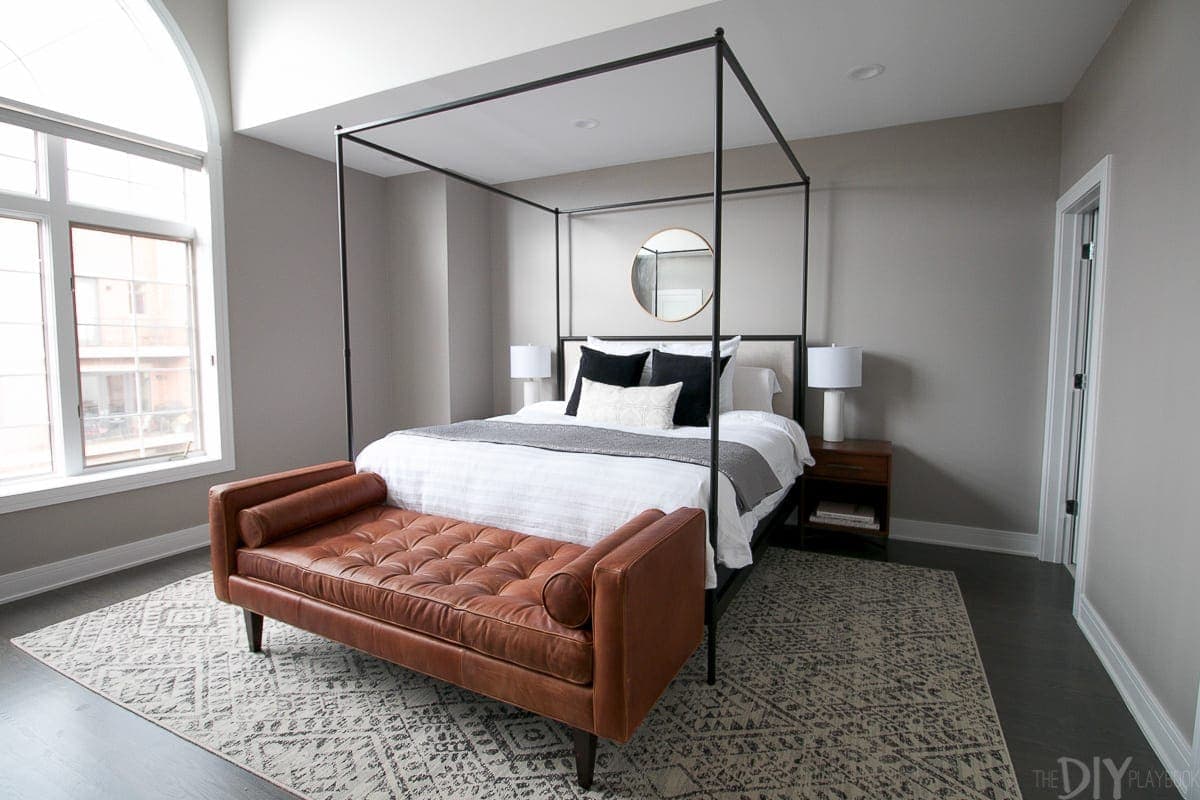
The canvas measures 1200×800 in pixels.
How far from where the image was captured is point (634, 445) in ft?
9.01

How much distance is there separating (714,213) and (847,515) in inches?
89.5

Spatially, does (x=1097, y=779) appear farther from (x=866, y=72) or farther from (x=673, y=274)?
(x=673, y=274)

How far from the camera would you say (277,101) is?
11.7 feet

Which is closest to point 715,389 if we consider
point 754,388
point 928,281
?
point 754,388

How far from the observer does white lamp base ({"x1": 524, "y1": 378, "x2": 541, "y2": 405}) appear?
4.70 m

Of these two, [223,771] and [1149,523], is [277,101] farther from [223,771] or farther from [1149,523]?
[1149,523]

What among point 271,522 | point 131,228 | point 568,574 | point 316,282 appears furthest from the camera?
point 316,282

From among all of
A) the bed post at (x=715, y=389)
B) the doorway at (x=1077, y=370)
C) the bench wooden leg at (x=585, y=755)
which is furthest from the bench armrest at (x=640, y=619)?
the doorway at (x=1077, y=370)

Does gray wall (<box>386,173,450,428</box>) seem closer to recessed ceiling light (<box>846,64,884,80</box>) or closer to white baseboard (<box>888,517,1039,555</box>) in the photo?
recessed ceiling light (<box>846,64,884,80</box>)

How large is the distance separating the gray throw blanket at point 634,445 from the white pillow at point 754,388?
3.57 ft

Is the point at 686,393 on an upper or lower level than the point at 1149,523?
upper

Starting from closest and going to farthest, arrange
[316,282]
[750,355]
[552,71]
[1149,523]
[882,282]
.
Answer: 1. [1149,523]
2. [552,71]
3. [882,282]
4. [750,355]
5. [316,282]

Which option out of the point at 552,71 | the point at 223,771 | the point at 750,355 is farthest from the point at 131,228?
the point at 750,355

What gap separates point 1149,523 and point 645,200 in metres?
3.44
